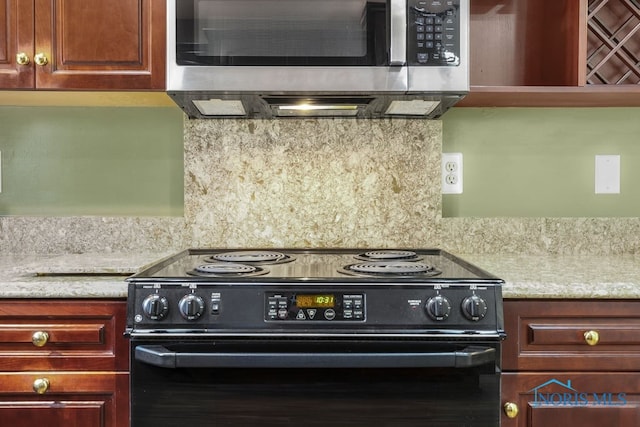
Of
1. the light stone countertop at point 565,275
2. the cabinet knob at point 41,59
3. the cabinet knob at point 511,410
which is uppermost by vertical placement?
the cabinet knob at point 41,59

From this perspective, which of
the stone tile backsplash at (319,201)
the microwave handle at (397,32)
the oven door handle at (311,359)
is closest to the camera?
the oven door handle at (311,359)

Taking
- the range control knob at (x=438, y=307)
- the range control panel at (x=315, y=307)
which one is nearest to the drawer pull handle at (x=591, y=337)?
the range control knob at (x=438, y=307)

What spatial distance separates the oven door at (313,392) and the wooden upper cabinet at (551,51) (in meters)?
0.78

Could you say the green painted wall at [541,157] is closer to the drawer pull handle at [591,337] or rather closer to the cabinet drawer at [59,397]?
the drawer pull handle at [591,337]

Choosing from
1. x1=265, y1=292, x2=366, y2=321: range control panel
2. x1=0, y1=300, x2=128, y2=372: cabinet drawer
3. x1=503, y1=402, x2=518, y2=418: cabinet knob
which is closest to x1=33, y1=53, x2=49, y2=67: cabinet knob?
x1=0, y1=300, x2=128, y2=372: cabinet drawer

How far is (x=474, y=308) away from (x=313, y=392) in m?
0.39

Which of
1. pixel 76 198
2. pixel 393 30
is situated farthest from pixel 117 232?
pixel 393 30

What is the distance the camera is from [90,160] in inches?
69.5

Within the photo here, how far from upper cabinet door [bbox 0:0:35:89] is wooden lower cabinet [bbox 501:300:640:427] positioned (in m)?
1.37

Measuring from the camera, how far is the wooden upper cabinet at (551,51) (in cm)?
147

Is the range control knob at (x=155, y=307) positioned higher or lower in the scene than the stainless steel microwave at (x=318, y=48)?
lower

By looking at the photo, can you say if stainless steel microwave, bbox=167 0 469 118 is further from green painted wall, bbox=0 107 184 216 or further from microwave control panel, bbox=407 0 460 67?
green painted wall, bbox=0 107 184 216

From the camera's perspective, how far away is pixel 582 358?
46.0 inches

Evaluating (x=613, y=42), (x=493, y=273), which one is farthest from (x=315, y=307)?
(x=613, y=42)
